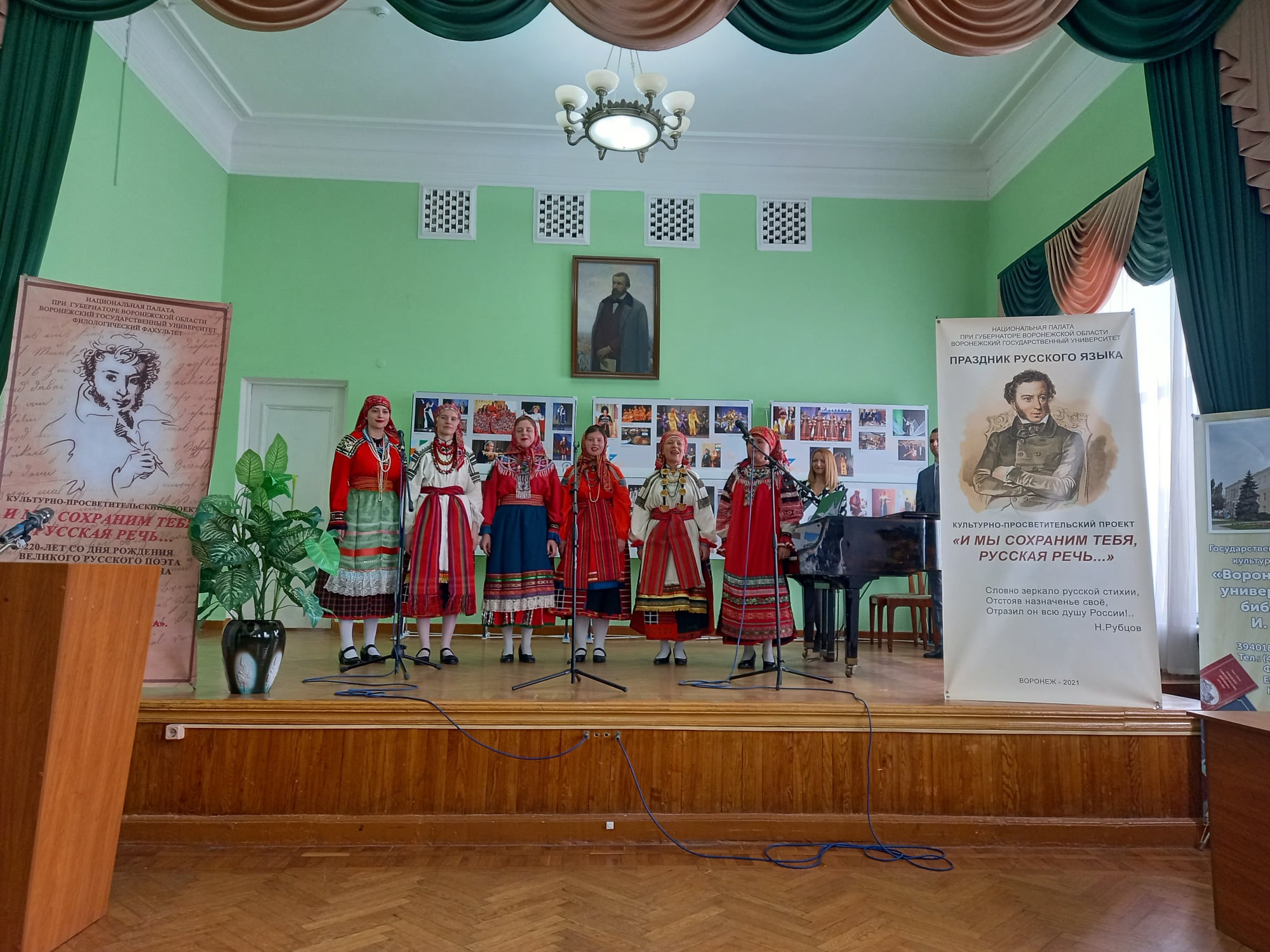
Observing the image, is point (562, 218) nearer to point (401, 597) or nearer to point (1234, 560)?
point (401, 597)

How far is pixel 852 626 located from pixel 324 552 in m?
2.65

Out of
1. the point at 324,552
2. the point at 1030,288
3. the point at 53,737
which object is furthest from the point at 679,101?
the point at 53,737

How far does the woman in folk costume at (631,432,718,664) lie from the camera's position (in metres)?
4.82

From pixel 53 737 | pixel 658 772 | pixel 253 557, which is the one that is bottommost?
pixel 658 772

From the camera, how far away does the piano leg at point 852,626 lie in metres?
4.39

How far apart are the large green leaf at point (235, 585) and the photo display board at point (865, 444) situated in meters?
4.68

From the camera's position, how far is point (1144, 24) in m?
3.69

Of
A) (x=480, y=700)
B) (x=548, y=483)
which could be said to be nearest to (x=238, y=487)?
(x=548, y=483)

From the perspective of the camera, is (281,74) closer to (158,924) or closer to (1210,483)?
(158,924)

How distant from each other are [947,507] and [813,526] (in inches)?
33.4

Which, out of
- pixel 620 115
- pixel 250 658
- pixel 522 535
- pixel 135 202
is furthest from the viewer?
pixel 135 202

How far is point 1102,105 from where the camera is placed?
227 inches

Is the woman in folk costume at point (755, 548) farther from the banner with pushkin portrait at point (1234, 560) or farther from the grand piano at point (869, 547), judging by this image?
the banner with pushkin portrait at point (1234, 560)

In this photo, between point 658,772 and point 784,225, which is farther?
point 784,225
